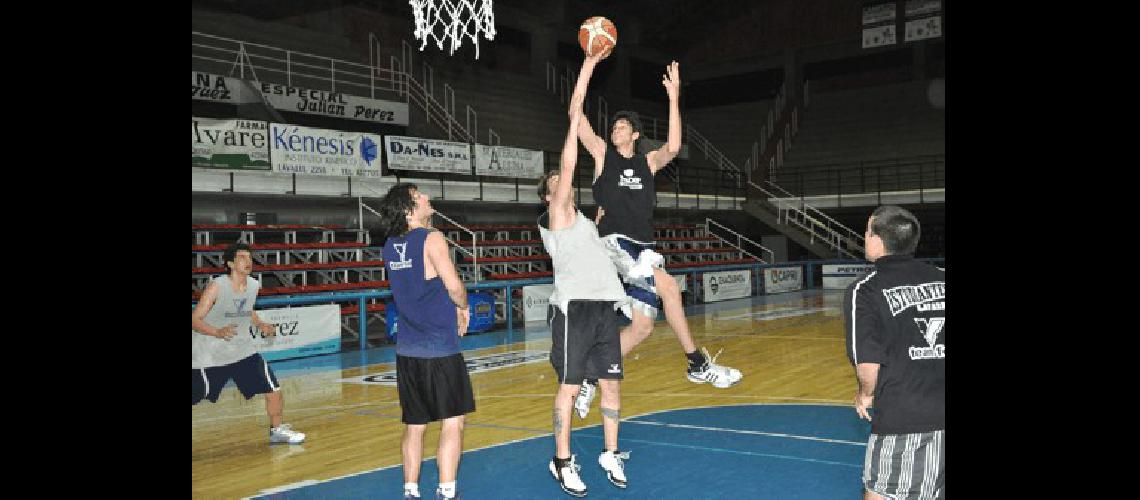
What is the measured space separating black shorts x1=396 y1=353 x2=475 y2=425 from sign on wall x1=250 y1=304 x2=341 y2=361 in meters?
7.53

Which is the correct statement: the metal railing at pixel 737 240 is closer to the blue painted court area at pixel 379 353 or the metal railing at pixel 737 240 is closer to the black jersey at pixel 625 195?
the blue painted court area at pixel 379 353

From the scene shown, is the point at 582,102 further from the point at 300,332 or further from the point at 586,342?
the point at 300,332

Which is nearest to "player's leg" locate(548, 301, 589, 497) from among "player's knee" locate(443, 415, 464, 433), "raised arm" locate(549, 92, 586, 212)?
"raised arm" locate(549, 92, 586, 212)

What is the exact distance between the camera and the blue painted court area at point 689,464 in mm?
4914

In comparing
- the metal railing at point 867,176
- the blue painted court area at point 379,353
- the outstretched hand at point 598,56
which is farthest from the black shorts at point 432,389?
the metal railing at point 867,176

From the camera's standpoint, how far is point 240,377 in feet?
→ 21.0

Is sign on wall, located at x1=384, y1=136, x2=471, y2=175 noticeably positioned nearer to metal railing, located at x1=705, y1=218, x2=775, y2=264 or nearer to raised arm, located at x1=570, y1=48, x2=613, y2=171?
metal railing, located at x1=705, y1=218, x2=775, y2=264

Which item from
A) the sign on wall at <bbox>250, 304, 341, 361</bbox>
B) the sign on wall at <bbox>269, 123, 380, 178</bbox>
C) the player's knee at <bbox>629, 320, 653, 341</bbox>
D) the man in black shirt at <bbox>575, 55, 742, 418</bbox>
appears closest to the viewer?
the man in black shirt at <bbox>575, 55, 742, 418</bbox>

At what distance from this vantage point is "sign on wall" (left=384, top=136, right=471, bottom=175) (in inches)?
665

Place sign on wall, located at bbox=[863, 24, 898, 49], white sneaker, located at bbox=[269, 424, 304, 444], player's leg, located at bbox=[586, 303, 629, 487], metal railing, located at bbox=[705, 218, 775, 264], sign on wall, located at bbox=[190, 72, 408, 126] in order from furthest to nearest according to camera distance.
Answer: metal railing, located at bbox=[705, 218, 775, 264], sign on wall, located at bbox=[863, 24, 898, 49], sign on wall, located at bbox=[190, 72, 408, 126], white sneaker, located at bbox=[269, 424, 304, 444], player's leg, located at bbox=[586, 303, 629, 487]
